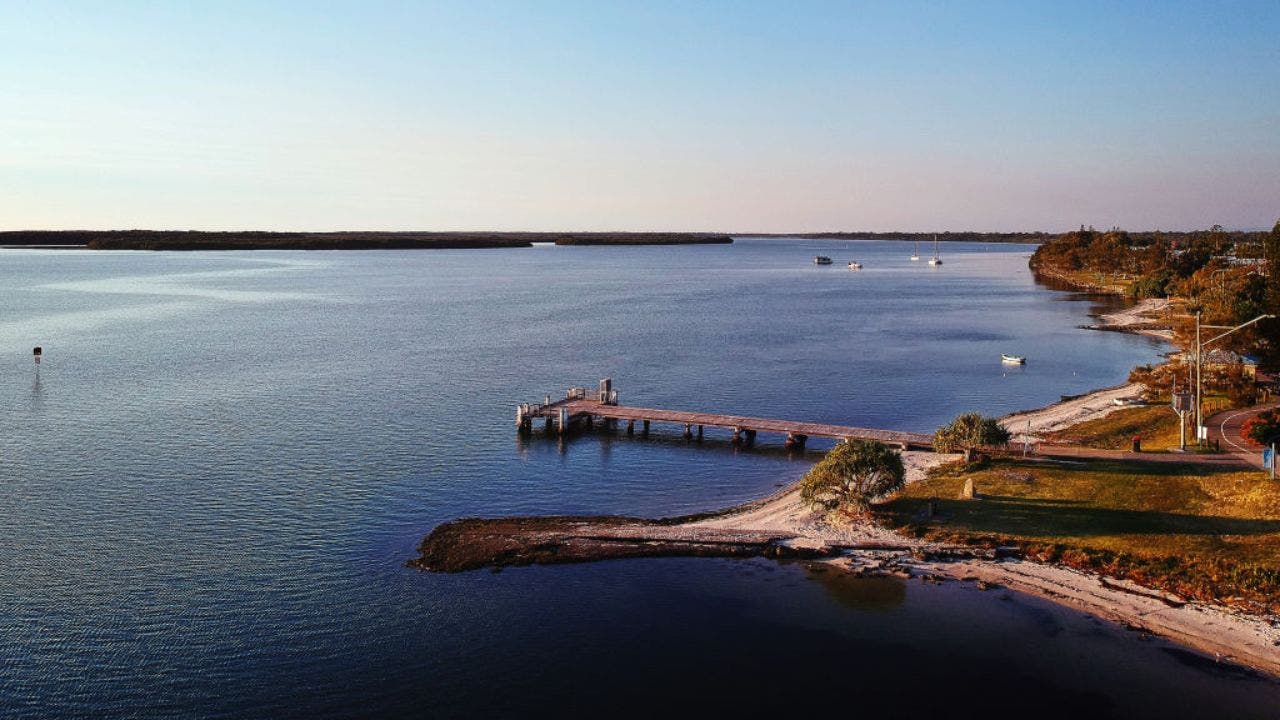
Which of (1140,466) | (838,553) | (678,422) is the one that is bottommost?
(838,553)

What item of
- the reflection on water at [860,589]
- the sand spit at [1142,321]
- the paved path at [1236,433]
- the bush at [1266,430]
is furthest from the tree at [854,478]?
the sand spit at [1142,321]

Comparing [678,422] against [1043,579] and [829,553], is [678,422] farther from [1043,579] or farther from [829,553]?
[1043,579]


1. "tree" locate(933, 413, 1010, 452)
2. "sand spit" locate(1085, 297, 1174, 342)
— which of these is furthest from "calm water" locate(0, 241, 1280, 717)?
"sand spit" locate(1085, 297, 1174, 342)

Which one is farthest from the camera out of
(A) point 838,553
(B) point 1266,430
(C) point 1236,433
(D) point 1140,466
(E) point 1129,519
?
(C) point 1236,433

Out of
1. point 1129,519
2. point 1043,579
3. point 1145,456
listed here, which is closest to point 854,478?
point 1043,579

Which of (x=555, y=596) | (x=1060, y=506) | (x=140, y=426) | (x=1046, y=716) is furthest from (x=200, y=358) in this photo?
(x=1046, y=716)

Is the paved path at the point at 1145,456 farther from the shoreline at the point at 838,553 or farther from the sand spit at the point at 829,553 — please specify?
the sand spit at the point at 829,553
